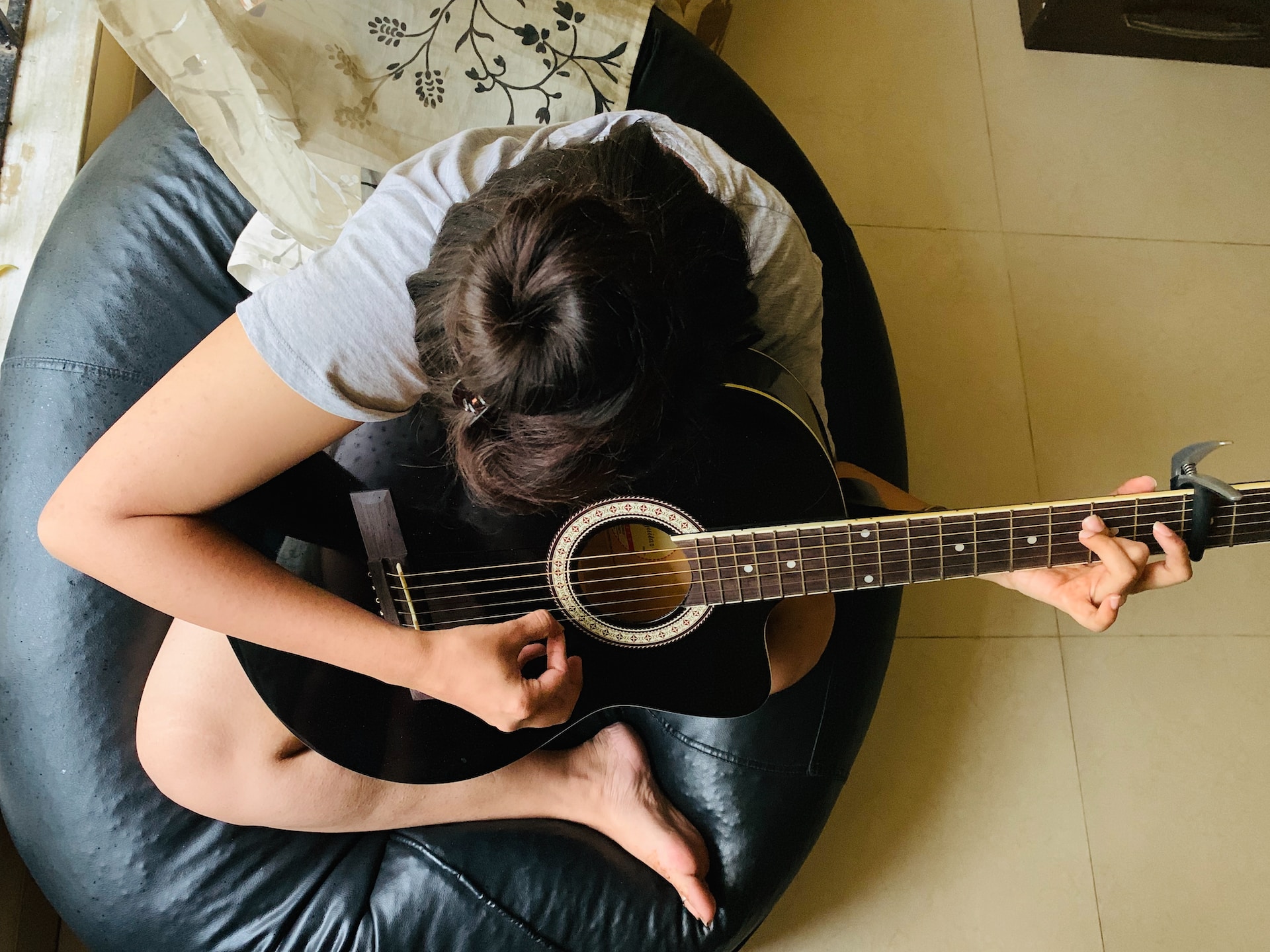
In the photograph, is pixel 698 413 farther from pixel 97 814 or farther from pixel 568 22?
pixel 97 814

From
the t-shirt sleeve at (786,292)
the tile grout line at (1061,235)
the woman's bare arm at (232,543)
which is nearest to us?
the woman's bare arm at (232,543)

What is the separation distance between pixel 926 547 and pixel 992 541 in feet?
0.22

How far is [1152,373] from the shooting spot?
153cm

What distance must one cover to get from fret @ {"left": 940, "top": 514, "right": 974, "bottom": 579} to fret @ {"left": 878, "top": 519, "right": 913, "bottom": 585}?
0.04 m

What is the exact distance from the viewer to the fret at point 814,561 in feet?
2.85

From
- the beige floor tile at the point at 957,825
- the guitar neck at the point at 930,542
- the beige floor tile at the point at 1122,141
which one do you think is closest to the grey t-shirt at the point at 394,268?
the guitar neck at the point at 930,542

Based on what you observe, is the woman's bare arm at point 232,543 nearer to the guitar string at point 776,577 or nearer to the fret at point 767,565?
the guitar string at point 776,577

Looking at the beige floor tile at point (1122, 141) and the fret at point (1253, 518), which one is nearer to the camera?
the fret at point (1253, 518)

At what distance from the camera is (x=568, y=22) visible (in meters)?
1.06

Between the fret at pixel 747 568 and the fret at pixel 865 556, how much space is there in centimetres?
10

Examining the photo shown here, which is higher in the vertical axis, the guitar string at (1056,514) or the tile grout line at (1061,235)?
the guitar string at (1056,514)

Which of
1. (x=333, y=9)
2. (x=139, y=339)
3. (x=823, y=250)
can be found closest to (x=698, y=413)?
(x=823, y=250)

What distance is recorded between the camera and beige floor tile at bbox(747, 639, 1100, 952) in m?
1.31

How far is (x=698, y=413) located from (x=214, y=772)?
66 centimetres
